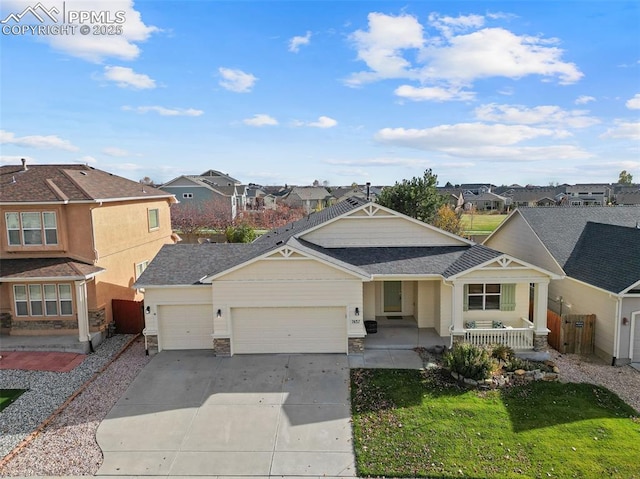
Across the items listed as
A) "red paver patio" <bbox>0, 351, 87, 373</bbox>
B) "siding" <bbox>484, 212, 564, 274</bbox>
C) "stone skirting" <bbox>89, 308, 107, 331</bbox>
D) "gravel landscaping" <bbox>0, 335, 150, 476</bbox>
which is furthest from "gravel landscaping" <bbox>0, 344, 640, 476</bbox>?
"siding" <bbox>484, 212, 564, 274</bbox>

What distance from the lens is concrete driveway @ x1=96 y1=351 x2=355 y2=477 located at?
9.09 metres

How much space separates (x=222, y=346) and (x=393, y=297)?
7.68m

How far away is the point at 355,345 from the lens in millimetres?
14711

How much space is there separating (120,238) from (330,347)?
10994 millimetres

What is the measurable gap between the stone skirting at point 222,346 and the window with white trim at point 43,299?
667 centimetres

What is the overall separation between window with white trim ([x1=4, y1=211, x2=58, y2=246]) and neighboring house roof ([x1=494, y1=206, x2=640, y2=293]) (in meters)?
20.8

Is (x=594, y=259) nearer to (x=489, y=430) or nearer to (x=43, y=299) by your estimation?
(x=489, y=430)

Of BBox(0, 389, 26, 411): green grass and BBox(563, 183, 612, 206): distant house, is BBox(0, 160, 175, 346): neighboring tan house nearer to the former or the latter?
BBox(0, 389, 26, 411): green grass

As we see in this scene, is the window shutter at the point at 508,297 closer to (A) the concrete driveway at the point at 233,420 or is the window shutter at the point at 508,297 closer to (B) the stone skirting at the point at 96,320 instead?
(A) the concrete driveway at the point at 233,420

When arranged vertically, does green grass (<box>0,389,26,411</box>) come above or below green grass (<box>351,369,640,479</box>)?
above

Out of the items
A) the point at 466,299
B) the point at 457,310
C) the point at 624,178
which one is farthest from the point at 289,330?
the point at 624,178

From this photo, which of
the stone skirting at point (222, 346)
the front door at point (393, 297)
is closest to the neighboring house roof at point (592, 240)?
the front door at point (393, 297)

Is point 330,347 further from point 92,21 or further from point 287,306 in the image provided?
point 92,21

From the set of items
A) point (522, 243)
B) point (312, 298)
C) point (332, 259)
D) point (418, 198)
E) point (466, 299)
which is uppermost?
point (418, 198)
